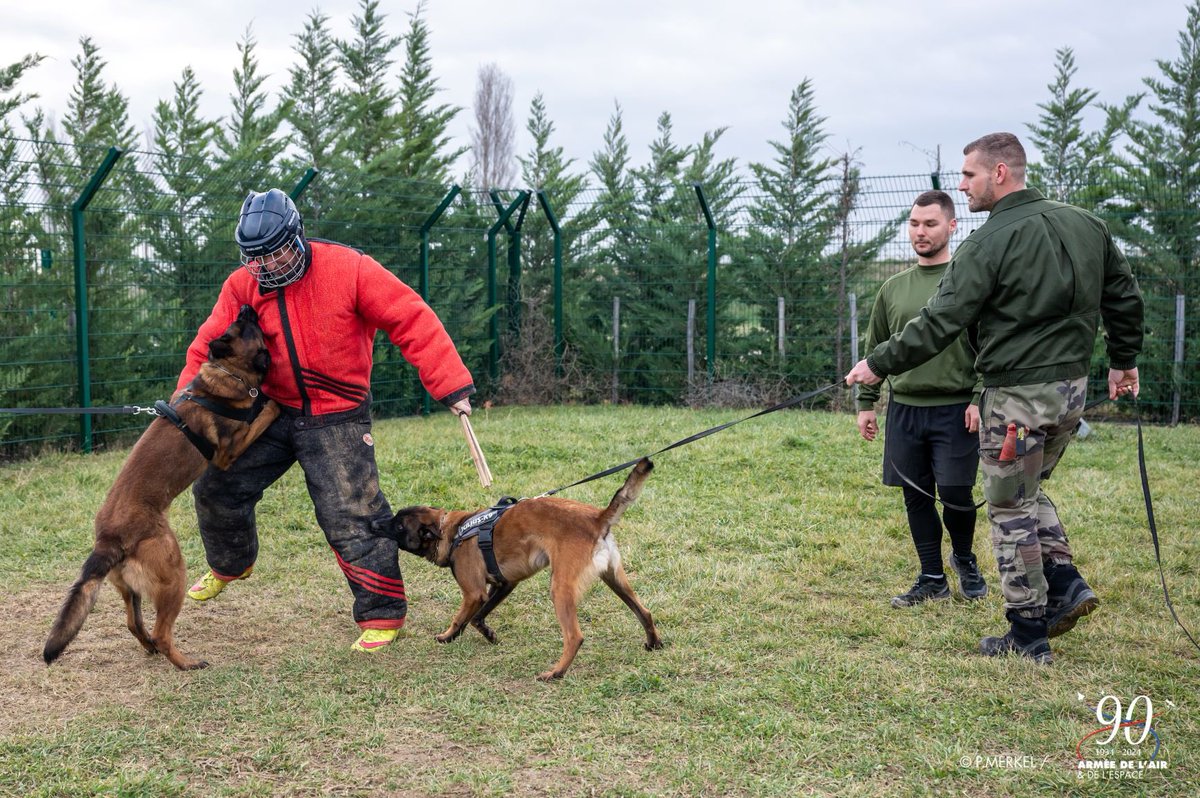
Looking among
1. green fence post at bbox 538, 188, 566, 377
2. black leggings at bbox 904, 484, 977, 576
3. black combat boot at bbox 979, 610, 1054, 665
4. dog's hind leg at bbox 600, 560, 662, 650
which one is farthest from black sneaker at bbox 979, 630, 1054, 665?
green fence post at bbox 538, 188, 566, 377

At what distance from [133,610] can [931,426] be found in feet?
12.8

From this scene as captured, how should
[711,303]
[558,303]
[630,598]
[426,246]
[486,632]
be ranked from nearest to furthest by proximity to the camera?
[630,598] < [486,632] < [426,246] < [711,303] < [558,303]

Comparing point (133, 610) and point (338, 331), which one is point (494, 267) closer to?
point (338, 331)

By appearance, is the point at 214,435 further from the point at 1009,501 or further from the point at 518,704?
the point at 1009,501

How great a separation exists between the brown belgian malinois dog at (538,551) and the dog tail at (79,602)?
119cm

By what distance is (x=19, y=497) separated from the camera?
739cm

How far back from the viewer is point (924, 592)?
507cm

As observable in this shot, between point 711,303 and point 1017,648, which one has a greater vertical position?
point 711,303

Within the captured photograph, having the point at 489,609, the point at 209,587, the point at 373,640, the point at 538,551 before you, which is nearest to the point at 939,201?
the point at 538,551

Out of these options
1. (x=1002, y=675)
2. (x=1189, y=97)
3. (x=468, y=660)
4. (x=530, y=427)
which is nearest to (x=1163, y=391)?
(x=1189, y=97)

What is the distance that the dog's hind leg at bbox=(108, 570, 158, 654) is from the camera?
4090 mm

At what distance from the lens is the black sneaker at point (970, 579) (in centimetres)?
506

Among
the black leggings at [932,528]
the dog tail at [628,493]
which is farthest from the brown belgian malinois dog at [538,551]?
the black leggings at [932,528]

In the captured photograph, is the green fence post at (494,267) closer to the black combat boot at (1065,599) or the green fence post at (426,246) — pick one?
the green fence post at (426,246)
